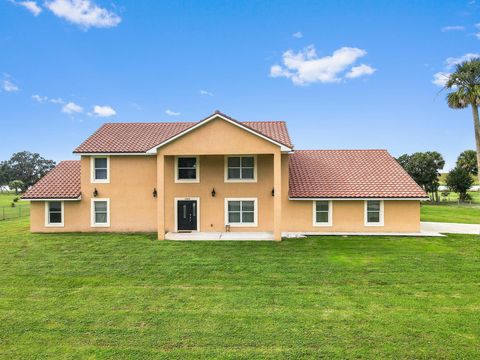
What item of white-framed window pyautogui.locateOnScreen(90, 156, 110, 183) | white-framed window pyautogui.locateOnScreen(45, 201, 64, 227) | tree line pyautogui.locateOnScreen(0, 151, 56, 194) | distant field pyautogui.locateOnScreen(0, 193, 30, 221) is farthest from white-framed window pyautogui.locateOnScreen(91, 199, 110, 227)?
tree line pyautogui.locateOnScreen(0, 151, 56, 194)

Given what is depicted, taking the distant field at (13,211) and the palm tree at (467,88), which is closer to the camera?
the palm tree at (467,88)

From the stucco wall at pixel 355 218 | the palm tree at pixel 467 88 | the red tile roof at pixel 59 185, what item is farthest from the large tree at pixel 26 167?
the palm tree at pixel 467 88

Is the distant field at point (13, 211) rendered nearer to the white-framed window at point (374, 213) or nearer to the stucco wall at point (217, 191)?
the stucco wall at point (217, 191)

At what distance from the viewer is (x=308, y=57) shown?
26.7 meters

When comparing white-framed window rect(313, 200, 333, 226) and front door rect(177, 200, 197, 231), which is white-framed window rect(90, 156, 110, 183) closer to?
front door rect(177, 200, 197, 231)

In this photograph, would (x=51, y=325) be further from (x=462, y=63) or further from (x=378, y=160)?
(x=462, y=63)

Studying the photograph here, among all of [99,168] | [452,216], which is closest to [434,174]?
[452,216]

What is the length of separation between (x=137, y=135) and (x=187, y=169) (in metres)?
4.69

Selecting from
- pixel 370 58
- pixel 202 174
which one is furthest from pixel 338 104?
pixel 202 174

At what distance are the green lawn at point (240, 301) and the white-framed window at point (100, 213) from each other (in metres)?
3.61

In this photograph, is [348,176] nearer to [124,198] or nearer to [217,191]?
[217,191]

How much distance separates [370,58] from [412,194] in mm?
14683

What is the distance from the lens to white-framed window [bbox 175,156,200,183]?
1680 centimetres

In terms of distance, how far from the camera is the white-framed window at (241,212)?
16625 millimetres
